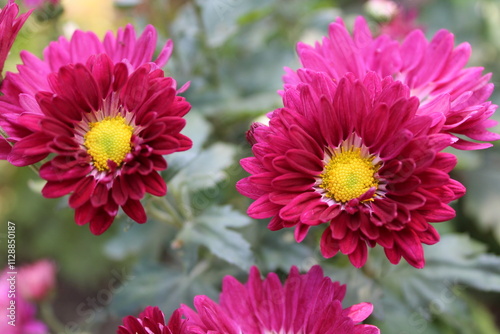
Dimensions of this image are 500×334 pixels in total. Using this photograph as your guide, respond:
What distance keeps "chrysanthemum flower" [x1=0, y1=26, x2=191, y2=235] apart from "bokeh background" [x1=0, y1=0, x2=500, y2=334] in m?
0.13

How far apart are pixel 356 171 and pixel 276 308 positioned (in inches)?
Answer: 8.8

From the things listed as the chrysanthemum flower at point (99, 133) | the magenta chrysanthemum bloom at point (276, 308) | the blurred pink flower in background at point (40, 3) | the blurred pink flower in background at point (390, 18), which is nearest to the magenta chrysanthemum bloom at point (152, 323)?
the magenta chrysanthemum bloom at point (276, 308)

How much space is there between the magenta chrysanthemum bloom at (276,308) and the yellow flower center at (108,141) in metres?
0.22

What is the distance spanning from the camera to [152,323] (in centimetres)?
67

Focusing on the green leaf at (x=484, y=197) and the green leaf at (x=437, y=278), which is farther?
the green leaf at (x=484, y=197)

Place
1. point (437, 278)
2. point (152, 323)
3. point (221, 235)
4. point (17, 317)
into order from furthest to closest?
1. point (17, 317)
2. point (437, 278)
3. point (221, 235)
4. point (152, 323)

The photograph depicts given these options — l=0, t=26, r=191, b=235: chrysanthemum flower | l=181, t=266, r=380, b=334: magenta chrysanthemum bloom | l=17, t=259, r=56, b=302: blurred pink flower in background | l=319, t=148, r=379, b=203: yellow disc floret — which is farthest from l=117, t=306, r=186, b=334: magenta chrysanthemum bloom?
l=17, t=259, r=56, b=302: blurred pink flower in background

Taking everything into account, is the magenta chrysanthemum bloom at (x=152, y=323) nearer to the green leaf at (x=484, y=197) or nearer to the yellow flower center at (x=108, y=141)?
the yellow flower center at (x=108, y=141)

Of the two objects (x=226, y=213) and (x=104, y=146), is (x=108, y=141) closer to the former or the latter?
(x=104, y=146)

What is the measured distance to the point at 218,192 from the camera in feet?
3.81

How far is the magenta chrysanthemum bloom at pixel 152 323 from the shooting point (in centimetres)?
67

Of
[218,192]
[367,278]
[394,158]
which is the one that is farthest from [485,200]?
[394,158]

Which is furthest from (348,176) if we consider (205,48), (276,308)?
(205,48)

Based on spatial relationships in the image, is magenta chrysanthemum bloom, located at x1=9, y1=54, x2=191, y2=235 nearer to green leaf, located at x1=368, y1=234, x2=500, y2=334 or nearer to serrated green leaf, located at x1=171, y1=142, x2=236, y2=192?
serrated green leaf, located at x1=171, y1=142, x2=236, y2=192
